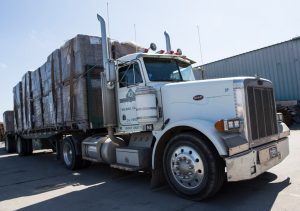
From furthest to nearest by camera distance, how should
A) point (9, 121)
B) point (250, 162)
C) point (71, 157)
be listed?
point (9, 121)
point (71, 157)
point (250, 162)

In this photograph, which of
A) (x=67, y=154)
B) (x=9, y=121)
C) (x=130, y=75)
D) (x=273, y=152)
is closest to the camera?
(x=273, y=152)

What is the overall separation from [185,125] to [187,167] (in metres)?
0.67

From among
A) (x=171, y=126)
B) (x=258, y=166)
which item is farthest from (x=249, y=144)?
(x=171, y=126)

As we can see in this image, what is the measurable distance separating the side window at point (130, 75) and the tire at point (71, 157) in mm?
2972

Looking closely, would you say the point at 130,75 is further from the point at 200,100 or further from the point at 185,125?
the point at 185,125

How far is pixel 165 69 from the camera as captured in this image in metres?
6.62

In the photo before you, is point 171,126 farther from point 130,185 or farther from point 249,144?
point 130,185

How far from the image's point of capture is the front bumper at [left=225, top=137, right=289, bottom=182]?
177 inches

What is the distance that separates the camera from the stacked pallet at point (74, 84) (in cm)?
820

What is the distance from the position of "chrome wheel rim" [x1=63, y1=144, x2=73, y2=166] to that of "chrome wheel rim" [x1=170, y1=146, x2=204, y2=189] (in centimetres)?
465

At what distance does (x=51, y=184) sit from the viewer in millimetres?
7242

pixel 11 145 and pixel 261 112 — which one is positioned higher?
pixel 261 112

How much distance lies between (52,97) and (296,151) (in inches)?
293

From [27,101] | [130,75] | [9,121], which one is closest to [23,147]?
[27,101]
